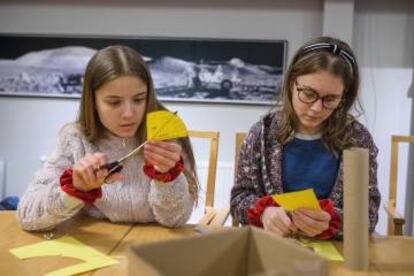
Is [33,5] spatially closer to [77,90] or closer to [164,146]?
[77,90]

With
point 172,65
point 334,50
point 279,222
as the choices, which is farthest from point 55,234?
point 172,65

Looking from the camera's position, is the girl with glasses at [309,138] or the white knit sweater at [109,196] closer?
the white knit sweater at [109,196]

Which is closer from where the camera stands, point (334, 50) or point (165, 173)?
point (165, 173)

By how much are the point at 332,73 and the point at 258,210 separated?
0.46m

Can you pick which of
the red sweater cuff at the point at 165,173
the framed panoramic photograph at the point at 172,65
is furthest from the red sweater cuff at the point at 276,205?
the framed panoramic photograph at the point at 172,65

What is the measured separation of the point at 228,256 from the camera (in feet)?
2.40

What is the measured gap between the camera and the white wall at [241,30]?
3.19 meters

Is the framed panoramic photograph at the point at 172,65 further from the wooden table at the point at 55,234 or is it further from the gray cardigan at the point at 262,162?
the wooden table at the point at 55,234

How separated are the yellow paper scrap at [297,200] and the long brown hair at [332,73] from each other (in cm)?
41

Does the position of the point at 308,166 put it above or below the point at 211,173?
above

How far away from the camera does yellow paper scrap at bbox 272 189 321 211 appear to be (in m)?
1.08

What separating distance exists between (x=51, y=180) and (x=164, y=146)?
0.39 m

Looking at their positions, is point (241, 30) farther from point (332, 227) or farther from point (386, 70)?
point (332, 227)

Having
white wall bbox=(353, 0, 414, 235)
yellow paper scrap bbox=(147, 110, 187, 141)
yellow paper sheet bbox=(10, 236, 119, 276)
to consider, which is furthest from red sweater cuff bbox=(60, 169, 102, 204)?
white wall bbox=(353, 0, 414, 235)
